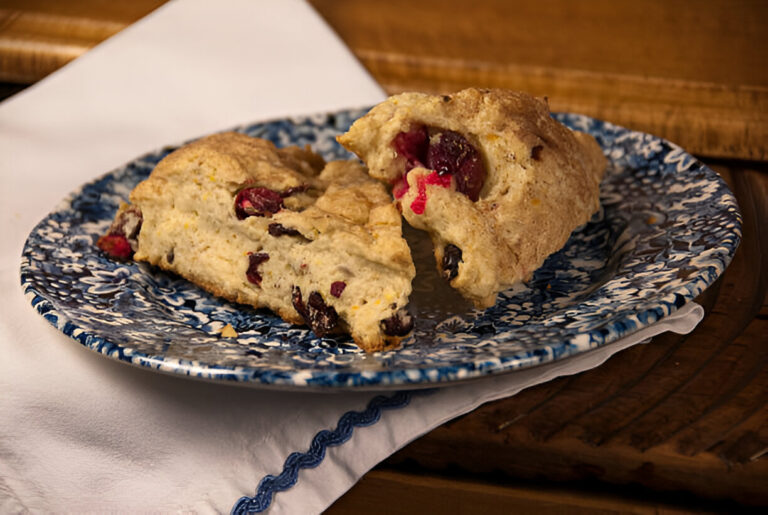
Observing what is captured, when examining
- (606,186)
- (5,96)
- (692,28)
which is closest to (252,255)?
(606,186)

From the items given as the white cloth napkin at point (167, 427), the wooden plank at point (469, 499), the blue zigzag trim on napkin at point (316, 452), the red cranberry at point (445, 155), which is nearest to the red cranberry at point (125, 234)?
the white cloth napkin at point (167, 427)

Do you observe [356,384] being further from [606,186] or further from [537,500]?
[606,186]

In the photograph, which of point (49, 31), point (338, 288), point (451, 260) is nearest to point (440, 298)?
point (451, 260)

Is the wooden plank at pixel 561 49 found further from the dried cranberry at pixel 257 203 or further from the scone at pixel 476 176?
the dried cranberry at pixel 257 203

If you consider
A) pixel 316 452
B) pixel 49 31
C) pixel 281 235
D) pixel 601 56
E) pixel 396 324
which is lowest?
pixel 316 452

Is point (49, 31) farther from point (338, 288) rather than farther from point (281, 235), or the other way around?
point (338, 288)

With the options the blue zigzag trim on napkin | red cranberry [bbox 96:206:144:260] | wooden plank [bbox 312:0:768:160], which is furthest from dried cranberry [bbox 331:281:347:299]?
wooden plank [bbox 312:0:768:160]

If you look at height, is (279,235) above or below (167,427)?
above
